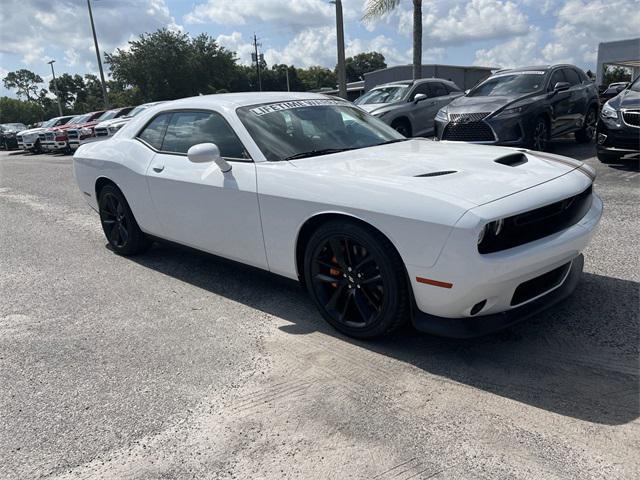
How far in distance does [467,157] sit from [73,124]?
22245 millimetres

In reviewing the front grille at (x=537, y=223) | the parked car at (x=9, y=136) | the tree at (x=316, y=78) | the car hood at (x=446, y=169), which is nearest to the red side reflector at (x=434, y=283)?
the front grille at (x=537, y=223)

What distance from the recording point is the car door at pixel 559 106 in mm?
8820

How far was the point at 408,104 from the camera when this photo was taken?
36.7ft

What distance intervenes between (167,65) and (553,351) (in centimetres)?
5156

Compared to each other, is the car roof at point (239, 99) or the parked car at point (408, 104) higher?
the car roof at point (239, 99)

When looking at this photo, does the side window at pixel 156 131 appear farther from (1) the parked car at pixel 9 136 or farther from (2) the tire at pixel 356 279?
(1) the parked car at pixel 9 136

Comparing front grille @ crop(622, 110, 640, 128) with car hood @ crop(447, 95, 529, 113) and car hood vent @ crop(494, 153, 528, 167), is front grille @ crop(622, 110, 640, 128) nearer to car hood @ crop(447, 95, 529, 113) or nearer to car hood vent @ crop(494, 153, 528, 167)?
car hood @ crop(447, 95, 529, 113)

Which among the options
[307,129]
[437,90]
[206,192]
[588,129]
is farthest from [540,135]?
[206,192]

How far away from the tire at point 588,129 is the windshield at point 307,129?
7.59 meters

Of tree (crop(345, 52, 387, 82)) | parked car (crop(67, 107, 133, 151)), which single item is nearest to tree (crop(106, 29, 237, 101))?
parked car (crop(67, 107, 133, 151))

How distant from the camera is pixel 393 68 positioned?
139 ft

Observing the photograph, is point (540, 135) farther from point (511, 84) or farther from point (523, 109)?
point (511, 84)

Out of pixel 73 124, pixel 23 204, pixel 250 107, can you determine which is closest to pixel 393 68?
pixel 73 124

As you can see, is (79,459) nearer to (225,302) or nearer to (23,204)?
(225,302)
